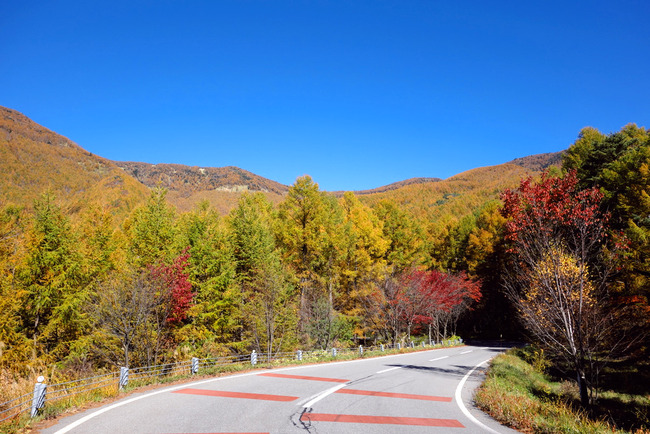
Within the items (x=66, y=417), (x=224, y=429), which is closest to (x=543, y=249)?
(x=224, y=429)

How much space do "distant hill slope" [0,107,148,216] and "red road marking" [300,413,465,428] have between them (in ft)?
140

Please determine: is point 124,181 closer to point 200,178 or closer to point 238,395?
point 238,395

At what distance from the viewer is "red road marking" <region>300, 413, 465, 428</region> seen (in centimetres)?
665

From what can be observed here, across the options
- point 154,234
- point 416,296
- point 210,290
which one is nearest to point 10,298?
point 154,234

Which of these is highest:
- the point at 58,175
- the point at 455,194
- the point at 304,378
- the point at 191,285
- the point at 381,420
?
the point at 58,175

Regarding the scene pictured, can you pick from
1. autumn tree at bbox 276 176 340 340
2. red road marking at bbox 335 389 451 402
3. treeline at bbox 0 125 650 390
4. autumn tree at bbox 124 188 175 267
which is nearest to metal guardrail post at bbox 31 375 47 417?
red road marking at bbox 335 389 451 402

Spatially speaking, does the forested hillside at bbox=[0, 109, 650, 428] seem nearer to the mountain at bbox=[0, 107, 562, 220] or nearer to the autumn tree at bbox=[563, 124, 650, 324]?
the autumn tree at bbox=[563, 124, 650, 324]

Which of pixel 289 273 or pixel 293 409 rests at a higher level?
pixel 289 273

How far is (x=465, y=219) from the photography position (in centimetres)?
5512

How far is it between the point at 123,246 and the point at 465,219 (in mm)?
46920

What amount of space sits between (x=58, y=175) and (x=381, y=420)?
99672 millimetres

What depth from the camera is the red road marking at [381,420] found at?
6.65 meters

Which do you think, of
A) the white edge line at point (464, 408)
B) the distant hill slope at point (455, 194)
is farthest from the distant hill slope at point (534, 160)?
the white edge line at point (464, 408)

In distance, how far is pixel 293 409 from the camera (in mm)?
7477
